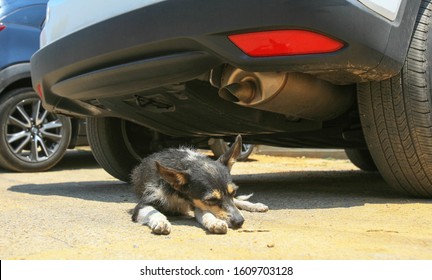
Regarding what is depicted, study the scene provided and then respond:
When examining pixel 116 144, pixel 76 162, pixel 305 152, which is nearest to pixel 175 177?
pixel 116 144

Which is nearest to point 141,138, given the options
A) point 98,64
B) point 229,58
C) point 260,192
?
point 260,192

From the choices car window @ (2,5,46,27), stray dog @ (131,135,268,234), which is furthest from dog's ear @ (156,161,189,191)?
car window @ (2,5,46,27)

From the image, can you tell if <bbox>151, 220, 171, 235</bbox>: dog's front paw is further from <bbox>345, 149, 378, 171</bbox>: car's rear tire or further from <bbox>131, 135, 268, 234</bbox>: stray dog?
<bbox>345, 149, 378, 171</bbox>: car's rear tire

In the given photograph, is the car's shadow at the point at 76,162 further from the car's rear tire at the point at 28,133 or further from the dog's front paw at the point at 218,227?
the dog's front paw at the point at 218,227

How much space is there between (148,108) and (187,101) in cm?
32

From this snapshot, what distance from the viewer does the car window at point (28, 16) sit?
21.2 ft

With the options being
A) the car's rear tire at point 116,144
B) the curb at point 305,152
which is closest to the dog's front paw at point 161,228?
the car's rear tire at point 116,144

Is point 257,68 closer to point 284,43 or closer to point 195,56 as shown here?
point 284,43

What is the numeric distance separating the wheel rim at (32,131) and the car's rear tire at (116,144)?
7.55 ft

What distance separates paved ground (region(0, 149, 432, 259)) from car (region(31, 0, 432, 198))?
0.44 metres

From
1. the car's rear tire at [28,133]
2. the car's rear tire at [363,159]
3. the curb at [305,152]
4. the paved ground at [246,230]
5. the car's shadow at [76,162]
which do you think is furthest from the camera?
the curb at [305,152]

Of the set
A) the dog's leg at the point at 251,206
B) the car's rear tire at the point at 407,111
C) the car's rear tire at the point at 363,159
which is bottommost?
the car's rear tire at the point at 363,159

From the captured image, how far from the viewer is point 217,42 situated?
8.73 feet

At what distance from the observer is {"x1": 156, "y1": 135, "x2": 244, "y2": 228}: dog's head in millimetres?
2795
